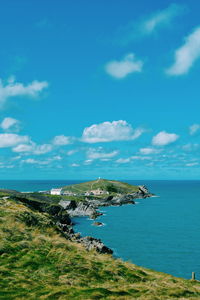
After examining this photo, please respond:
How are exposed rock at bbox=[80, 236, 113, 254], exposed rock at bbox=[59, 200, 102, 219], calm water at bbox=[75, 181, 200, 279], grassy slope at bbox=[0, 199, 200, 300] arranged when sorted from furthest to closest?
exposed rock at bbox=[59, 200, 102, 219] → calm water at bbox=[75, 181, 200, 279] → exposed rock at bbox=[80, 236, 113, 254] → grassy slope at bbox=[0, 199, 200, 300]

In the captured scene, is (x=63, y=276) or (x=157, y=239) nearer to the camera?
(x=63, y=276)

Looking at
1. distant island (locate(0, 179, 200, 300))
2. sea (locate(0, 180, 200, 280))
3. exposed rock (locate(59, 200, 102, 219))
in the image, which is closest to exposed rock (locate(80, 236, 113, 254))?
sea (locate(0, 180, 200, 280))

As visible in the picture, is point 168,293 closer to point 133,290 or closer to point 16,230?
point 133,290

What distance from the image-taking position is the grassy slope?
1812cm

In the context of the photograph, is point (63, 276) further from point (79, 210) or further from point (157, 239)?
point (79, 210)

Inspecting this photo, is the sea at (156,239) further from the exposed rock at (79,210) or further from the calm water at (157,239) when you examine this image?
the exposed rock at (79,210)

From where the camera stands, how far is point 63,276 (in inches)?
827

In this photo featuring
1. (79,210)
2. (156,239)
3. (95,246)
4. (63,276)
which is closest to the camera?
(63,276)

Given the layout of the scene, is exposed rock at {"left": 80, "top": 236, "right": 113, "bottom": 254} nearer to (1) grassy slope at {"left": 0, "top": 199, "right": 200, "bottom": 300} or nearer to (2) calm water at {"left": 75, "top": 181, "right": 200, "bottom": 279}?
(2) calm water at {"left": 75, "top": 181, "right": 200, "bottom": 279}

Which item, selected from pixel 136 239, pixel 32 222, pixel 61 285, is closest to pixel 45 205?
pixel 136 239

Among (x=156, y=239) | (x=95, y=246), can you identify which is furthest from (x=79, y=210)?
(x=95, y=246)

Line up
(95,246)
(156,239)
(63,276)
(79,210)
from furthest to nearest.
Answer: (79,210), (156,239), (95,246), (63,276)

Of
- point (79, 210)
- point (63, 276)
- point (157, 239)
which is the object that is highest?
point (63, 276)

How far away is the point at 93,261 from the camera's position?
25.3m
